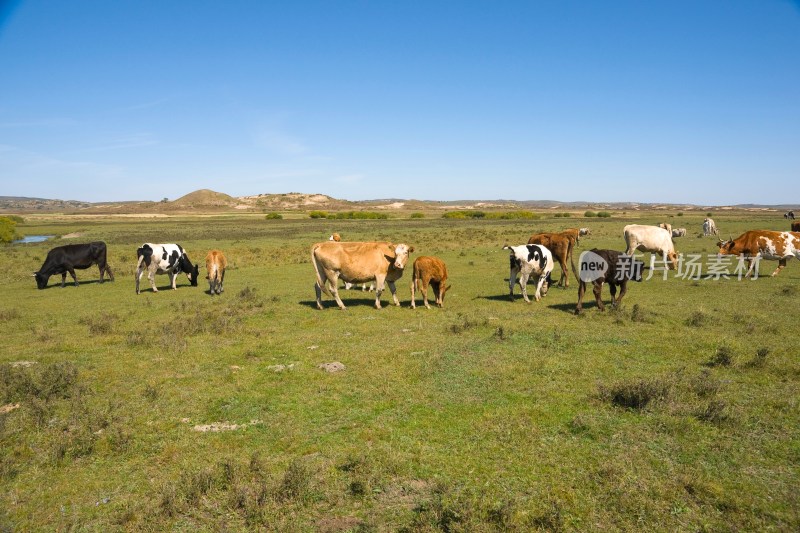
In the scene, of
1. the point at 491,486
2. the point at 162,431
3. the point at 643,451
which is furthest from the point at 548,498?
the point at 162,431

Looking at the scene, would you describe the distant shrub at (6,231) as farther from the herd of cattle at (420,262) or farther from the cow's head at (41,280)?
the cow's head at (41,280)

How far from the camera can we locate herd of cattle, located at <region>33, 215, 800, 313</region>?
14.5 m

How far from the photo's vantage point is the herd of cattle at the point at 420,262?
47.6ft

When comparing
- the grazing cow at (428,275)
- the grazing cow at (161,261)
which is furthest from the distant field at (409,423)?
the grazing cow at (161,261)

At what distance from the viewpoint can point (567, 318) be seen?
1298 centimetres

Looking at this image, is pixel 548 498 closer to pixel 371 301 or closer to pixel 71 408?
pixel 71 408

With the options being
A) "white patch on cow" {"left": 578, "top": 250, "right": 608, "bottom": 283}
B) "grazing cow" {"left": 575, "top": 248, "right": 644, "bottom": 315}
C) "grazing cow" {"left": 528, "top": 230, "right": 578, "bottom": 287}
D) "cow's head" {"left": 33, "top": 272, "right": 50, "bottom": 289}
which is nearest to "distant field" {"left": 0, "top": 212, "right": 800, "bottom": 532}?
"grazing cow" {"left": 575, "top": 248, "right": 644, "bottom": 315}

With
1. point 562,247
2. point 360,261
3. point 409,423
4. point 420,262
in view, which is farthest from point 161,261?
point 409,423

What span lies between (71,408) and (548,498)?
7.13 metres

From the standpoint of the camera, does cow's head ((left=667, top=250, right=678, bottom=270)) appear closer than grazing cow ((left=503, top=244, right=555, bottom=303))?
No

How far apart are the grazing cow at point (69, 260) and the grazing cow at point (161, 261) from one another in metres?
3.05

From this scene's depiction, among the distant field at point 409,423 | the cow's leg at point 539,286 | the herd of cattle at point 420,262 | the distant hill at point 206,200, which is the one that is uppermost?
the distant hill at point 206,200

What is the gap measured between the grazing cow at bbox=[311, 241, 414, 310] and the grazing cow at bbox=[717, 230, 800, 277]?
49.0 ft

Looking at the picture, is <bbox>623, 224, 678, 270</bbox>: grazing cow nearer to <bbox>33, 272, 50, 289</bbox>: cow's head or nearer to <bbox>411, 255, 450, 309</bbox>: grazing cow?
<bbox>411, 255, 450, 309</bbox>: grazing cow
